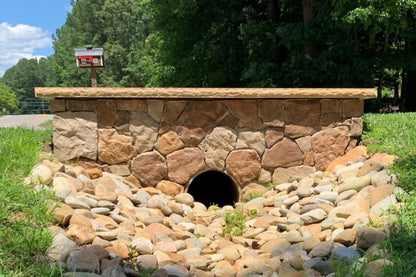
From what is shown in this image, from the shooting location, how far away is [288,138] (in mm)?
5480

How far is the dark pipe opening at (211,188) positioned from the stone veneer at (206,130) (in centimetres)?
114

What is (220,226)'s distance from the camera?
4570 millimetres

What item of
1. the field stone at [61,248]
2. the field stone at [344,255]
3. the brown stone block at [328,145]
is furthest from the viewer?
the brown stone block at [328,145]

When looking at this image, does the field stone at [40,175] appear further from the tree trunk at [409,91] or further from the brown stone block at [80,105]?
the tree trunk at [409,91]

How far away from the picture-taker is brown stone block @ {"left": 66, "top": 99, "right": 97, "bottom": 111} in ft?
16.7

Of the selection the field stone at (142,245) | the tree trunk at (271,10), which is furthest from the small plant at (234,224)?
the tree trunk at (271,10)

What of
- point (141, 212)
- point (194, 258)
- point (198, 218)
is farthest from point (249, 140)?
point (194, 258)

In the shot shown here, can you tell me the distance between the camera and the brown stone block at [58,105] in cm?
505

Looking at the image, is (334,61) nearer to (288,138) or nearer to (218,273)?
(288,138)

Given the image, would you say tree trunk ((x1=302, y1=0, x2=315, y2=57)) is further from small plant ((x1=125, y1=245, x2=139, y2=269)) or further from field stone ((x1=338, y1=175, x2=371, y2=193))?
small plant ((x1=125, y1=245, x2=139, y2=269))

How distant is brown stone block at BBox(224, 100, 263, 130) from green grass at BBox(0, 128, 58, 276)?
236cm

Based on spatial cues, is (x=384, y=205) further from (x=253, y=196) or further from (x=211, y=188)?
(x=211, y=188)

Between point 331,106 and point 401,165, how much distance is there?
5.59ft

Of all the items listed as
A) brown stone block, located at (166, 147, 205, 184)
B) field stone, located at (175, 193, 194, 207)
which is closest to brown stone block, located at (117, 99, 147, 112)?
brown stone block, located at (166, 147, 205, 184)
